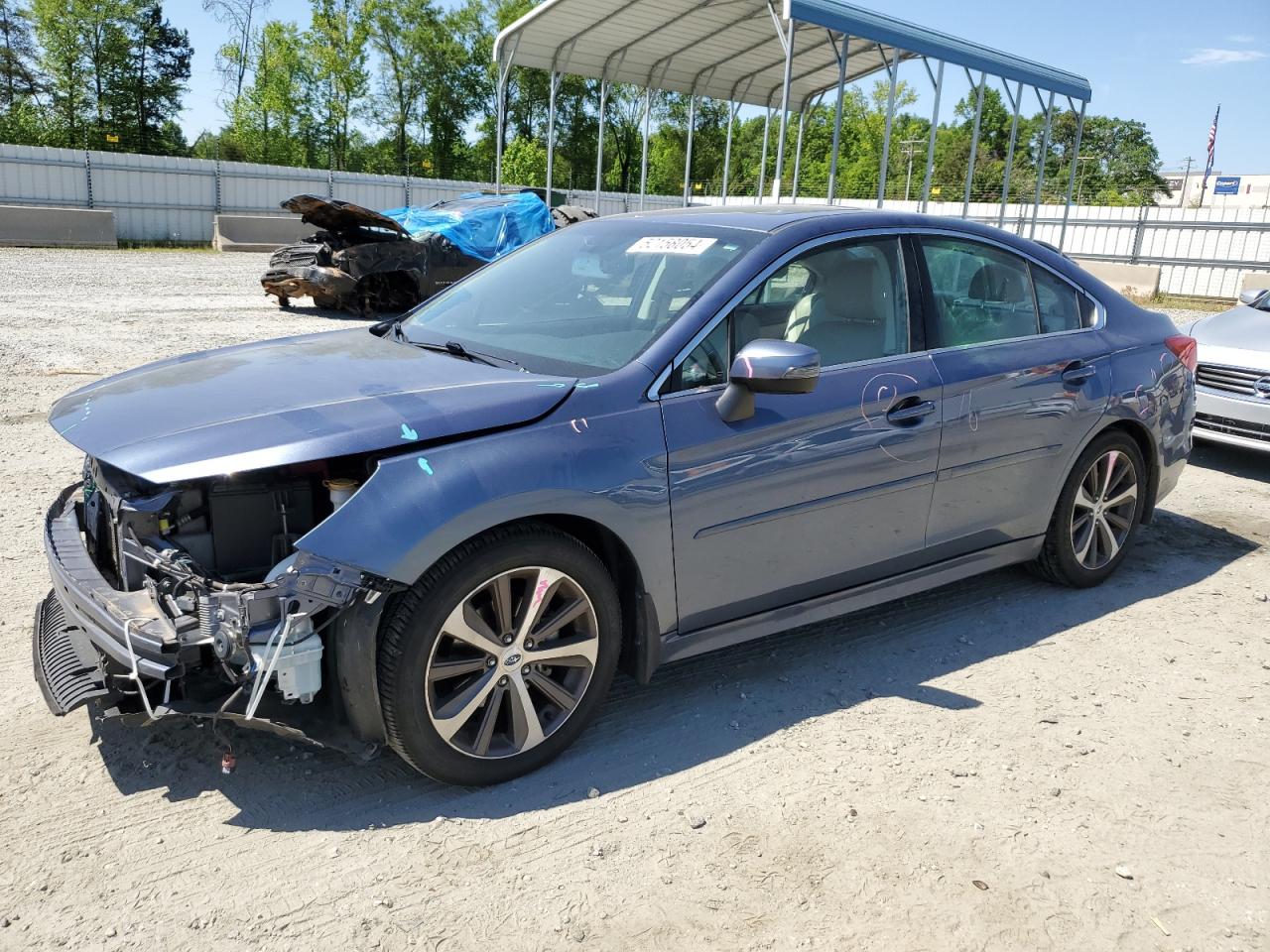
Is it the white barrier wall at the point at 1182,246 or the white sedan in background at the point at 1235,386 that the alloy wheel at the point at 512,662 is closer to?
the white sedan in background at the point at 1235,386

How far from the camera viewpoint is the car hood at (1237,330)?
7.32 meters

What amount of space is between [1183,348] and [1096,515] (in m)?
1.01

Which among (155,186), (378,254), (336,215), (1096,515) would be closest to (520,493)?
(1096,515)

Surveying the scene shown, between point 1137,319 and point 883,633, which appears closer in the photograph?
point 883,633

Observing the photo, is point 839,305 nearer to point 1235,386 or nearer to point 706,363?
point 706,363

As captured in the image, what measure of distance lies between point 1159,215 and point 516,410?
26807 millimetres

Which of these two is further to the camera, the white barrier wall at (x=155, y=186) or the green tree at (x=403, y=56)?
the green tree at (x=403, y=56)

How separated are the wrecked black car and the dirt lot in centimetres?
958

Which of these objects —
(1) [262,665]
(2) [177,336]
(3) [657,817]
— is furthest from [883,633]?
(2) [177,336]

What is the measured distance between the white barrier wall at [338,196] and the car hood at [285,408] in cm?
1979

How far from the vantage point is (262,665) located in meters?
2.58

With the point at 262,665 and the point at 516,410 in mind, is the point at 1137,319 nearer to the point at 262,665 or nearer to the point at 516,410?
the point at 516,410

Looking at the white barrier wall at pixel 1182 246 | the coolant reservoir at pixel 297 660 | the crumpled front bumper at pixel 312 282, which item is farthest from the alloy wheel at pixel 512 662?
the white barrier wall at pixel 1182 246

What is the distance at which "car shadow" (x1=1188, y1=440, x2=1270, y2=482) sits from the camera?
7.43 m
